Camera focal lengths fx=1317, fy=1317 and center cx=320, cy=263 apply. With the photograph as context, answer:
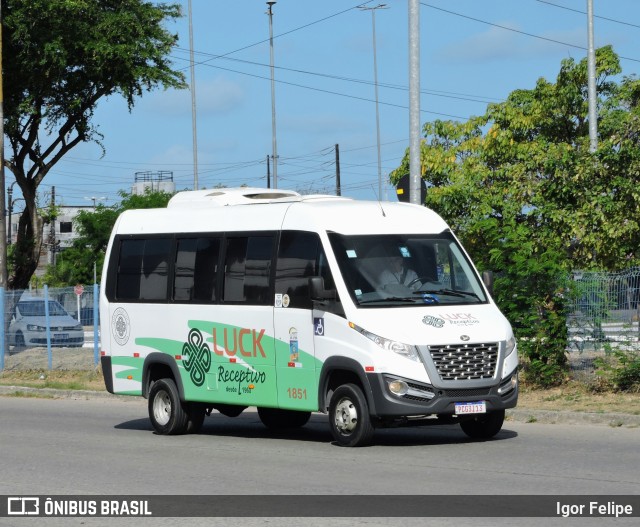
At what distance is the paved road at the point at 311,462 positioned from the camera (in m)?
11.2

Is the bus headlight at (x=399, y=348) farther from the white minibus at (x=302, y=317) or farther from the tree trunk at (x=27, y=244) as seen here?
the tree trunk at (x=27, y=244)

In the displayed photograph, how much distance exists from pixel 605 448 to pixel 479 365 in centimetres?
157

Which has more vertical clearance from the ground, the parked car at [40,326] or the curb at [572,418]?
the parked car at [40,326]

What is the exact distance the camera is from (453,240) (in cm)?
1566

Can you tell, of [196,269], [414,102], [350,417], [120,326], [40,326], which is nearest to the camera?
[350,417]

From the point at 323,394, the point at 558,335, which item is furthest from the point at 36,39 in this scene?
the point at 323,394

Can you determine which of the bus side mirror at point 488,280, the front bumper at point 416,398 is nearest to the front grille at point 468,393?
the front bumper at point 416,398

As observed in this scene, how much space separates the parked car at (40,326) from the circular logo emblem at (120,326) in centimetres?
1099

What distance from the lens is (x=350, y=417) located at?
1425 cm

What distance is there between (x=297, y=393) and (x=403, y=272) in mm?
1840

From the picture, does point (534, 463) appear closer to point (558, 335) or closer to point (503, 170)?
point (558, 335)

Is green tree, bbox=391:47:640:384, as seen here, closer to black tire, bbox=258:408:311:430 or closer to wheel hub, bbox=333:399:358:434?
black tire, bbox=258:408:311:430

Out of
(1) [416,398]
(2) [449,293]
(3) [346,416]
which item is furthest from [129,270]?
(1) [416,398]

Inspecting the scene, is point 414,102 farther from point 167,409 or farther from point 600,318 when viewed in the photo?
point 167,409
